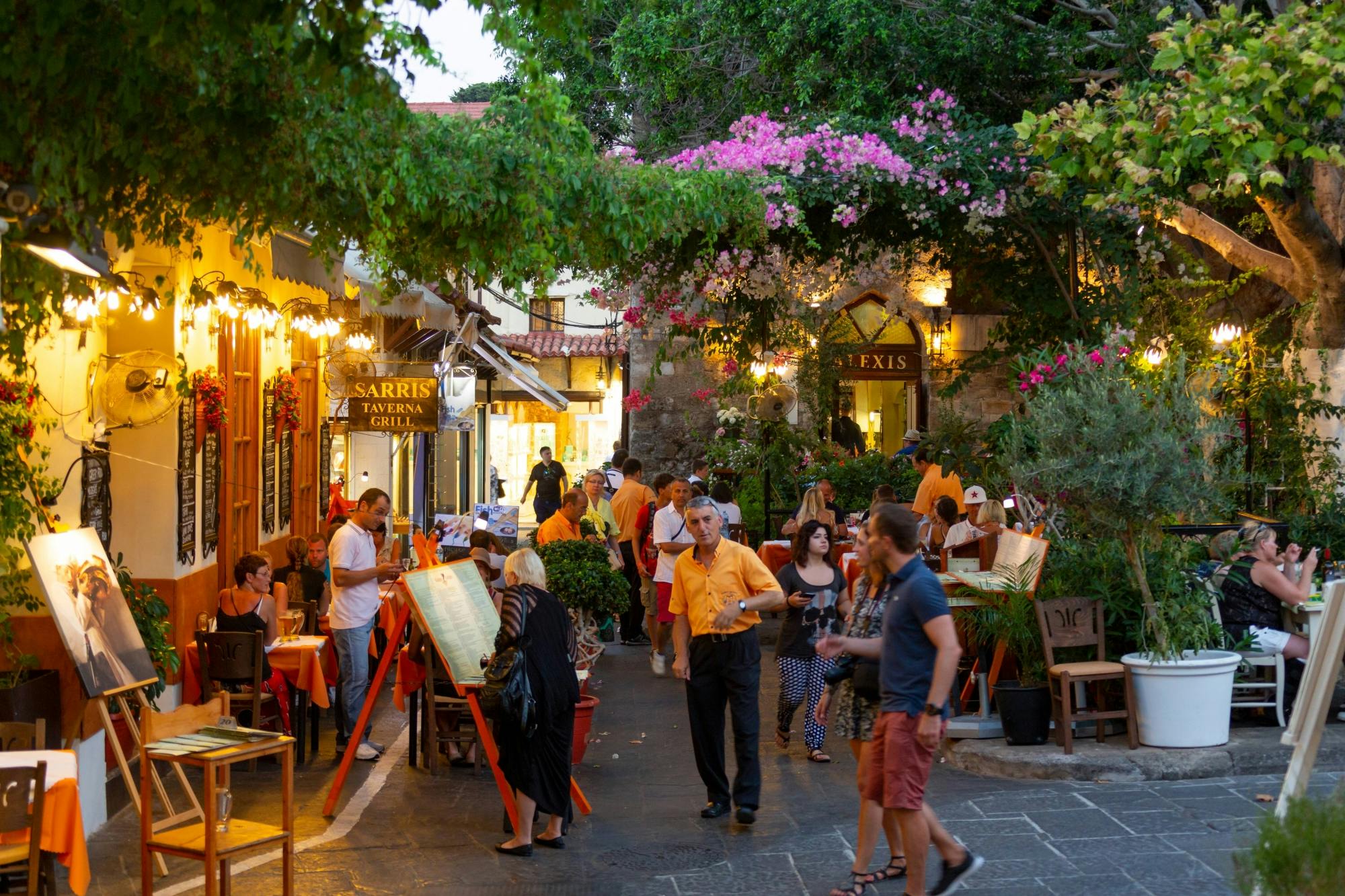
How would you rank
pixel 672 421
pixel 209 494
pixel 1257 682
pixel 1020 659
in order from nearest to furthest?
pixel 1020 659 < pixel 1257 682 < pixel 209 494 < pixel 672 421

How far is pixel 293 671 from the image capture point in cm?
905

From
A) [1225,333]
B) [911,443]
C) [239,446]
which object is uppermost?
[1225,333]

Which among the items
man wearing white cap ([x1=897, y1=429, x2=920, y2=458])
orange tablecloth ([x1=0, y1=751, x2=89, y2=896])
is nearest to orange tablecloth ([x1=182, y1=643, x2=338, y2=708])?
orange tablecloth ([x1=0, y1=751, x2=89, y2=896])

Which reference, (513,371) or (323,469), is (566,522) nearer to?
(323,469)

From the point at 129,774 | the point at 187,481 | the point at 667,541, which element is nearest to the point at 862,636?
the point at 129,774

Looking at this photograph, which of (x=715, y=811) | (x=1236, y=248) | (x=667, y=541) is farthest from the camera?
(x=1236, y=248)

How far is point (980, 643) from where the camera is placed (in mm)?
9047

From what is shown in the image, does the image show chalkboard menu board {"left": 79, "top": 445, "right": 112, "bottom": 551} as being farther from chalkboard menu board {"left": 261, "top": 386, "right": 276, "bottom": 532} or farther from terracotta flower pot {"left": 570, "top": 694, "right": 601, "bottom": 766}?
terracotta flower pot {"left": 570, "top": 694, "right": 601, "bottom": 766}

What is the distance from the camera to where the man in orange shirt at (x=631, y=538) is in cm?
1426

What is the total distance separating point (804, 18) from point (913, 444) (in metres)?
5.73

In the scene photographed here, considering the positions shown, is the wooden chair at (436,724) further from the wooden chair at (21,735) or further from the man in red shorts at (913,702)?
the man in red shorts at (913,702)

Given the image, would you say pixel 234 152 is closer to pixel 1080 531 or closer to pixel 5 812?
pixel 5 812

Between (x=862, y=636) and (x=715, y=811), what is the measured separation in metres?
1.89

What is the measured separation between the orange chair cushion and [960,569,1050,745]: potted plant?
224 mm
